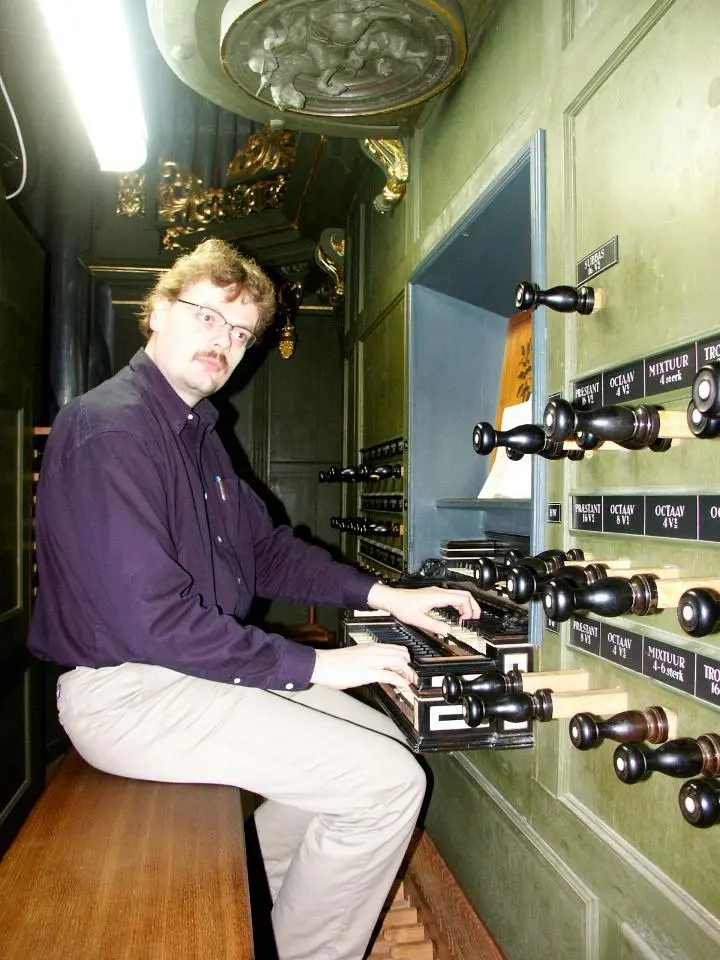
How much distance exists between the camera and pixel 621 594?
112cm

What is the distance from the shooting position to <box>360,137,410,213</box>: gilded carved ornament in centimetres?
272

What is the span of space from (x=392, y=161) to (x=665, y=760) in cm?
248

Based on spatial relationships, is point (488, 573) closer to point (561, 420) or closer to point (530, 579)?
point (530, 579)

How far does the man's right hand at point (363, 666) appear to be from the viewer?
62.0 inches

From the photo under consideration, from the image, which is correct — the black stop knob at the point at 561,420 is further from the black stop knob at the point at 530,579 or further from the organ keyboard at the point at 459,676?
the organ keyboard at the point at 459,676

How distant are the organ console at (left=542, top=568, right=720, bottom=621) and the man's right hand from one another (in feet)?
1.63

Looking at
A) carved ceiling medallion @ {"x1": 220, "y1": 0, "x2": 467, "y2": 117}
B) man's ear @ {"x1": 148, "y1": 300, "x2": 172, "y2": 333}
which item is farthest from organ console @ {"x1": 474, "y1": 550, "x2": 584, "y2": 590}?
carved ceiling medallion @ {"x1": 220, "y1": 0, "x2": 467, "y2": 117}

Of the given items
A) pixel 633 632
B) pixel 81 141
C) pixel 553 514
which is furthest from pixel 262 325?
pixel 81 141

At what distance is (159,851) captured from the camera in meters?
1.33

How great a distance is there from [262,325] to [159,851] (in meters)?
1.65

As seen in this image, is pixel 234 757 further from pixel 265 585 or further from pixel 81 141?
pixel 81 141

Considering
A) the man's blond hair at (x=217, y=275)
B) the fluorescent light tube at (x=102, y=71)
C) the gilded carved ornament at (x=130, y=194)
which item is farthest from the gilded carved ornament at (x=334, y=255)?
the man's blond hair at (x=217, y=275)

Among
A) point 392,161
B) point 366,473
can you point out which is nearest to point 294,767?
point 366,473

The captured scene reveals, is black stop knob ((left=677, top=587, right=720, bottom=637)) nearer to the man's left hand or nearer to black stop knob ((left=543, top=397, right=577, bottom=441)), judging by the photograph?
black stop knob ((left=543, top=397, right=577, bottom=441))
